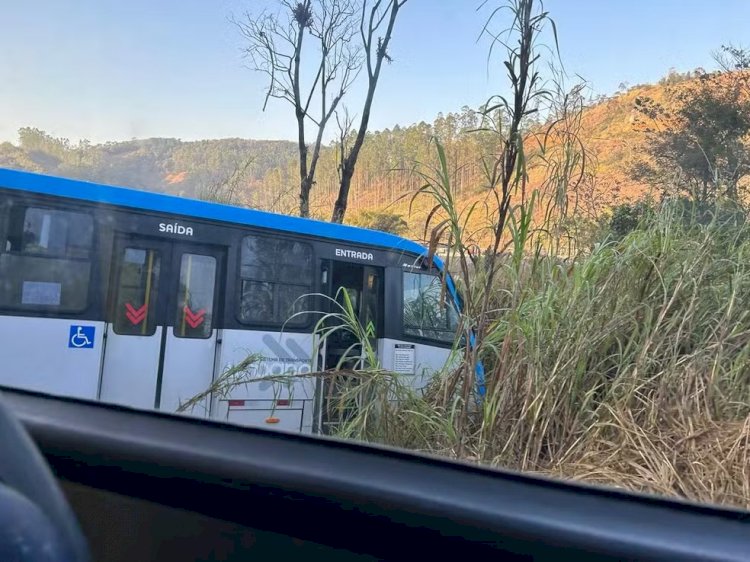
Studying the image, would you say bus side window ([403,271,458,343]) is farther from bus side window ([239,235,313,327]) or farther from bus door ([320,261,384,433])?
bus side window ([239,235,313,327])

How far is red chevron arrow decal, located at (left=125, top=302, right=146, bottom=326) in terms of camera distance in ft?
18.5

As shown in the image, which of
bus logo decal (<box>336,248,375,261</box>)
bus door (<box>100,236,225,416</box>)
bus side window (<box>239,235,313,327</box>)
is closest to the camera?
bus door (<box>100,236,225,416</box>)

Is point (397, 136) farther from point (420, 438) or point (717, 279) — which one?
point (717, 279)

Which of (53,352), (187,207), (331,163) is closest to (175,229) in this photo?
(187,207)

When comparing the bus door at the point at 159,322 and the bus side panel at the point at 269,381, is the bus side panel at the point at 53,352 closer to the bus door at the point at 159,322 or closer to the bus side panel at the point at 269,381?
the bus door at the point at 159,322

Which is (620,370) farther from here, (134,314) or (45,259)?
(45,259)

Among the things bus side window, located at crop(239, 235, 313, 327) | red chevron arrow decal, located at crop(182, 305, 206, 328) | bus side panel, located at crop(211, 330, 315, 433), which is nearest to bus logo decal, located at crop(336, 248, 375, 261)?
bus side window, located at crop(239, 235, 313, 327)

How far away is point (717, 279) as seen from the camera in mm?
3516

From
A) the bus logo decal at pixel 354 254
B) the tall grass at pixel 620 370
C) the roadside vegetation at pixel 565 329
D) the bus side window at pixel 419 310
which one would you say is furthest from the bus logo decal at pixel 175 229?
the tall grass at pixel 620 370

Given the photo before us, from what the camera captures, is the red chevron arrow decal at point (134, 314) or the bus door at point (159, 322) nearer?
the bus door at point (159, 322)

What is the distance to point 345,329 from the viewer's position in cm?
449

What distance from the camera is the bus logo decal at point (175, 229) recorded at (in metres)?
5.84

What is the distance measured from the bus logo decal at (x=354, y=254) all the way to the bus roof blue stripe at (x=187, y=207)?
0.35ft

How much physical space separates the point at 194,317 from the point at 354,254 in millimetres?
1698
